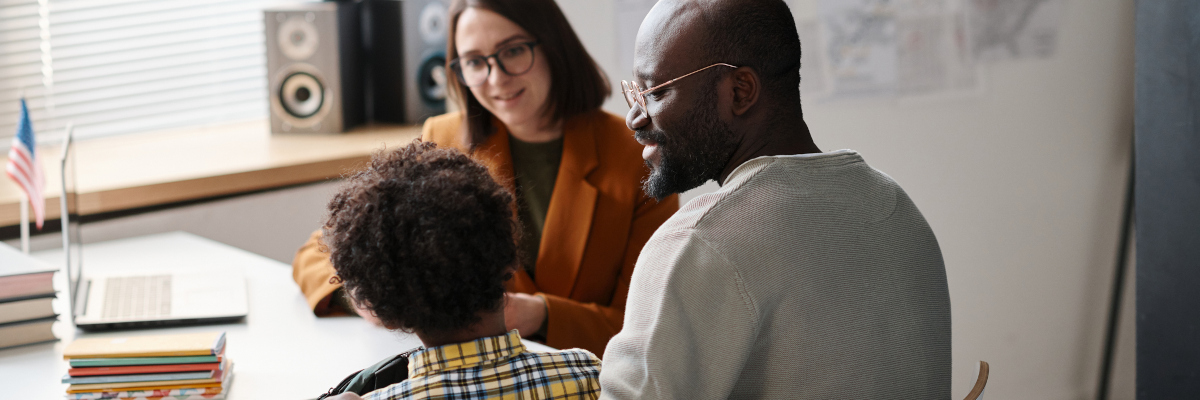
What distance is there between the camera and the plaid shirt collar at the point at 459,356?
1.02 m

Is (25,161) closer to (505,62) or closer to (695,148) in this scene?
(505,62)

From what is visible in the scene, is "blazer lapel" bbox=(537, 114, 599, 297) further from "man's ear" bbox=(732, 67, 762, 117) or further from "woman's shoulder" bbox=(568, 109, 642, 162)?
"man's ear" bbox=(732, 67, 762, 117)

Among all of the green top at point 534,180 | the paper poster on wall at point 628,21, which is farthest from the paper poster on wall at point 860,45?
the green top at point 534,180

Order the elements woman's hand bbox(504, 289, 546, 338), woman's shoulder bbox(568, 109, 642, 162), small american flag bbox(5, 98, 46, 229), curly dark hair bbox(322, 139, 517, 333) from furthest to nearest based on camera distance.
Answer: woman's shoulder bbox(568, 109, 642, 162) < small american flag bbox(5, 98, 46, 229) < woman's hand bbox(504, 289, 546, 338) < curly dark hair bbox(322, 139, 517, 333)

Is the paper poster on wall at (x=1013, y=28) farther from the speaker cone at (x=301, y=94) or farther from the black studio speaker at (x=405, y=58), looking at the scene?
the speaker cone at (x=301, y=94)

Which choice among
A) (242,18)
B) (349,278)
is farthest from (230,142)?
(349,278)

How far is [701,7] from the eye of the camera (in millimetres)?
995

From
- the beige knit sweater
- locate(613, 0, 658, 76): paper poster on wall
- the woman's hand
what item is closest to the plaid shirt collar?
the beige knit sweater

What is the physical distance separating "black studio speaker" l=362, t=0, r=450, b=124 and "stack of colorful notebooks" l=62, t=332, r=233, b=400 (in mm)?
1737

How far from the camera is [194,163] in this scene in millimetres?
2492

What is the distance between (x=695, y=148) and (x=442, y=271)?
306mm

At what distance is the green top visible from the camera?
1869 millimetres

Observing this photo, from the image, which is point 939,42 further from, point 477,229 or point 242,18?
point 242,18

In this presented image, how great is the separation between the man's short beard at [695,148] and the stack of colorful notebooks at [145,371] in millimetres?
683
